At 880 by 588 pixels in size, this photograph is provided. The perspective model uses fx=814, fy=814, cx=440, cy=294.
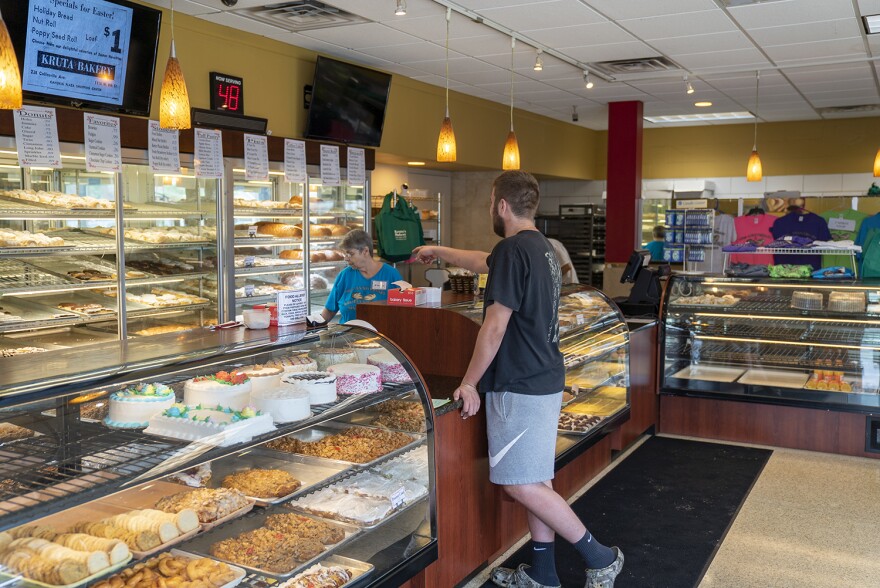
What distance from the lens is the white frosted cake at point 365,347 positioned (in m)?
3.32

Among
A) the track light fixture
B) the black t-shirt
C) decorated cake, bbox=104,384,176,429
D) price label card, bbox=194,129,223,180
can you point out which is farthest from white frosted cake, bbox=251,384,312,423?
the track light fixture

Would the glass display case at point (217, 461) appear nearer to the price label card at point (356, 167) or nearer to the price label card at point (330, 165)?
the price label card at point (330, 165)

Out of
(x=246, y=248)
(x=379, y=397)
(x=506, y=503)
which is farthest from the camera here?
(x=246, y=248)

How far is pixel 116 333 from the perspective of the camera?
543cm

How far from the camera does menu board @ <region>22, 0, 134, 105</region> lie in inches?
187

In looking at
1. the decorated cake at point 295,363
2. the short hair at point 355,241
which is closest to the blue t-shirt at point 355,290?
the short hair at point 355,241

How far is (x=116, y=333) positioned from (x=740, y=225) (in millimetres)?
7529

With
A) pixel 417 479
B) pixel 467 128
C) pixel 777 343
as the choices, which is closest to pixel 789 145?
pixel 467 128

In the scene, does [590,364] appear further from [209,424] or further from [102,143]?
[102,143]

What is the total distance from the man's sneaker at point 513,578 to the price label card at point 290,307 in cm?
153

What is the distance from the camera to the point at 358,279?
17.6ft

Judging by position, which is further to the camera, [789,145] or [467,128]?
[789,145]

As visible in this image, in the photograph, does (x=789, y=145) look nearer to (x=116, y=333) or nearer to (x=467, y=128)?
(x=467, y=128)

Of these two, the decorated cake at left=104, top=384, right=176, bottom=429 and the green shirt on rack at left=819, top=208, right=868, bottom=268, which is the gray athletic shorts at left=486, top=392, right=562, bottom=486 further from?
the green shirt on rack at left=819, top=208, right=868, bottom=268
